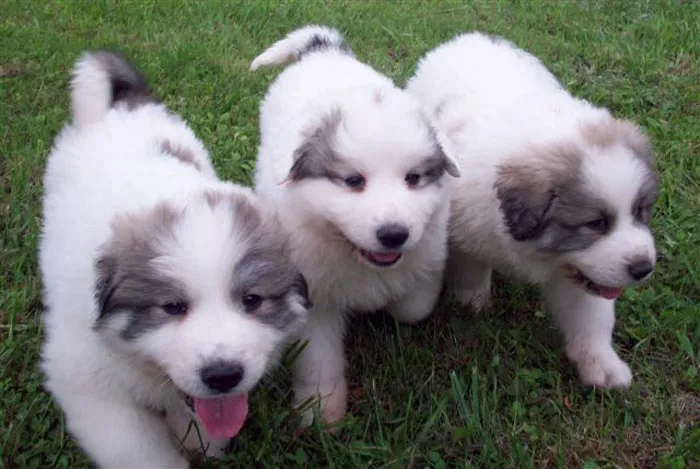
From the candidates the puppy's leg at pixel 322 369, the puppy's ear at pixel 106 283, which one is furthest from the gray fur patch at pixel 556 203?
the puppy's ear at pixel 106 283

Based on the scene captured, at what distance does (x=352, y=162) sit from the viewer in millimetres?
3389

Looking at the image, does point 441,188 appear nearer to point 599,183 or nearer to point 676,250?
point 599,183

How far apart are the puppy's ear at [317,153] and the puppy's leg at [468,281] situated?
3.45 feet

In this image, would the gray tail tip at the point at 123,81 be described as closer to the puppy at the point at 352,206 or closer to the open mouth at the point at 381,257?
the puppy at the point at 352,206

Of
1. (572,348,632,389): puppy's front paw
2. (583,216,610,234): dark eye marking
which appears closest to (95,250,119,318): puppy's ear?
(583,216,610,234): dark eye marking

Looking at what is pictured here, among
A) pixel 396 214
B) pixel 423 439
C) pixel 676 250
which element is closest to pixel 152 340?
pixel 396 214

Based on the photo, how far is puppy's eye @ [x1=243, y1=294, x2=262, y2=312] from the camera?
2771 millimetres

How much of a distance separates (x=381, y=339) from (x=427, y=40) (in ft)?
13.8

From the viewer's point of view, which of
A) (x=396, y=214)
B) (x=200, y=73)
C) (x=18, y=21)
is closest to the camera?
(x=396, y=214)

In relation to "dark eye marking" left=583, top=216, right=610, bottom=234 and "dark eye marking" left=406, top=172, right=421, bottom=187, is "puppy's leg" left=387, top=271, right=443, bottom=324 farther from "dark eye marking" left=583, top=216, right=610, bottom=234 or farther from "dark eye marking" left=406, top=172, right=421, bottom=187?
"dark eye marking" left=583, top=216, right=610, bottom=234

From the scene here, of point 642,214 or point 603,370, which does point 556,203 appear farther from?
point 603,370

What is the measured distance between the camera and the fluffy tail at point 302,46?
497cm

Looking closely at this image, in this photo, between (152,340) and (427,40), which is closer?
(152,340)

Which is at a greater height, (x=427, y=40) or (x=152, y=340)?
A: (x=152, y=340)
